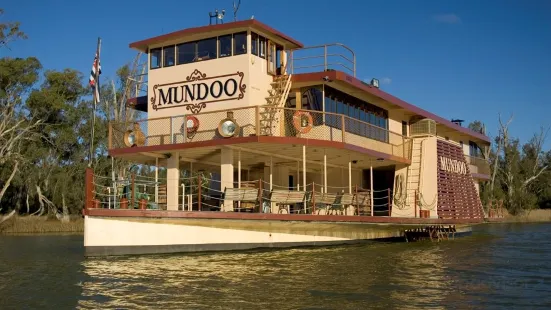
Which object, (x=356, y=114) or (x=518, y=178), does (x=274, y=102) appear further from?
(x=518, y=178)

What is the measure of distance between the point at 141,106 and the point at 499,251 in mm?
12898

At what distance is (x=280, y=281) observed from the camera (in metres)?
11.1

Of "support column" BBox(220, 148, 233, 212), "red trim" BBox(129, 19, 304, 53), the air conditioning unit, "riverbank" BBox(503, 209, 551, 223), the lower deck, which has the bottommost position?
"riverbank" BBox(503, 209, 551, 223)

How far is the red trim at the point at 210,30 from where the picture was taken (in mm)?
18281

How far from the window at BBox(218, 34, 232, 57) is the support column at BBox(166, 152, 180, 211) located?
3.45 m


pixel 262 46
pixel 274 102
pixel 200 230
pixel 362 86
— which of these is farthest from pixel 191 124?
pixel 362 86

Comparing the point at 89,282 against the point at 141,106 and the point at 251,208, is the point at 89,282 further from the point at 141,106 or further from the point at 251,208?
the point at 141,106

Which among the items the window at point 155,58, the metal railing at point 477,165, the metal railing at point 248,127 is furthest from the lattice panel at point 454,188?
the window at point 155,58

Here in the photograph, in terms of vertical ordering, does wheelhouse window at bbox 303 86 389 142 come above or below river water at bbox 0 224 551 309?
above

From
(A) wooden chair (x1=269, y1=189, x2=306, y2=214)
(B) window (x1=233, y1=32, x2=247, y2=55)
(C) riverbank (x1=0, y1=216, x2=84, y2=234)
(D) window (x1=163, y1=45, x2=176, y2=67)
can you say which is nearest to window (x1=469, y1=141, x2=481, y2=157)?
(B) window (x1=233, y1=32, x2=247, y2=55)

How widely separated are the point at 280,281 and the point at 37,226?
28.3m

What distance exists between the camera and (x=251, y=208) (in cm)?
1741

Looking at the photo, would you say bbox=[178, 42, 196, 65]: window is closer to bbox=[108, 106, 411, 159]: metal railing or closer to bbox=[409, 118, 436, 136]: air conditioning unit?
bbox=[108, 106, 411, 159]: metal railing

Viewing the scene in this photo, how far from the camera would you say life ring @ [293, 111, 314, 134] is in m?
17.6
